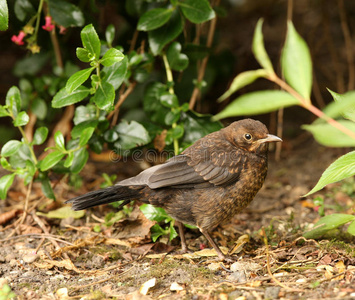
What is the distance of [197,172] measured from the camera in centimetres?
377

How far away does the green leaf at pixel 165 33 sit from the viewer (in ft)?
13.9

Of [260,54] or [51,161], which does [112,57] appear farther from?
[260,54]

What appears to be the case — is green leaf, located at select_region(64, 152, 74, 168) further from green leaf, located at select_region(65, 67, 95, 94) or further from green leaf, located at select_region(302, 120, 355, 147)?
green leaf, located at select_region(302, 120, 355, 147)

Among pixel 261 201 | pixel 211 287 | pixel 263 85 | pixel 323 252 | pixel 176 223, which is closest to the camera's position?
pixel 211 287

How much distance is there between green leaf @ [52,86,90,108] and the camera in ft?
11.9

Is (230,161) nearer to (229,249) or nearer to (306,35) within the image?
(229,249)

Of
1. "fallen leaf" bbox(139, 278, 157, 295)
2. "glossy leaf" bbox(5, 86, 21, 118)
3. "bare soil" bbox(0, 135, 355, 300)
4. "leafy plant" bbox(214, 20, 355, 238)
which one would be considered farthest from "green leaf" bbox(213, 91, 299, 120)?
"glossy leaf" bbox(5, 86, 21, 118)

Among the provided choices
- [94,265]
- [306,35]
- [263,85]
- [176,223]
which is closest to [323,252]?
[176,223]

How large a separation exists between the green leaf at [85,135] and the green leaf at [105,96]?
284 mm

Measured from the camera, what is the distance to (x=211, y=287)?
3.00 metres

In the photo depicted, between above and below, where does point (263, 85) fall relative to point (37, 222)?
above

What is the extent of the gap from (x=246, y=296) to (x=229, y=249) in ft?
3.55

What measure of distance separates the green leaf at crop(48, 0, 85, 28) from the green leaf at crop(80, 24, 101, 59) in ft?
3.01

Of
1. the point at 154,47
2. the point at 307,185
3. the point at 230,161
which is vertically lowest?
the point at 307,185
